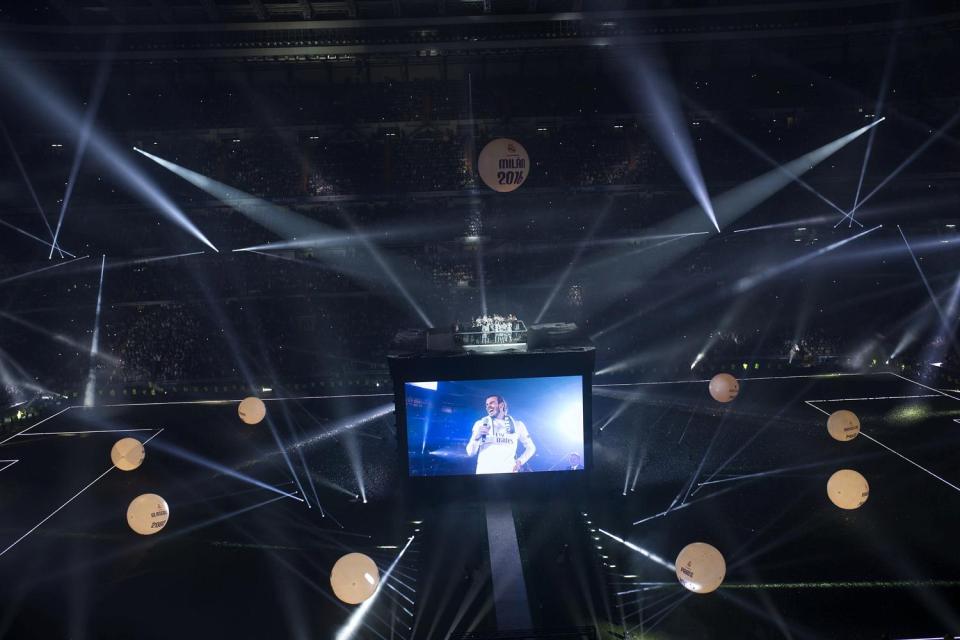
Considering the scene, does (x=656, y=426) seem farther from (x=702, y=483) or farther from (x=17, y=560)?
(x=17, y=560)

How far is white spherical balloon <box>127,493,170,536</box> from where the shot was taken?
6.79m

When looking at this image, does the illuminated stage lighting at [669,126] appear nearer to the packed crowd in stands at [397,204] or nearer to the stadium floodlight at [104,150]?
the packed crowd in stands at [397,204]

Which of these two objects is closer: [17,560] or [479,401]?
[17,560]

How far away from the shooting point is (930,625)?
516 centimetres

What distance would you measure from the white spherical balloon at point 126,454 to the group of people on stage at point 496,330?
5.07 meters

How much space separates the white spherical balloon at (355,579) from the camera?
5.31 m

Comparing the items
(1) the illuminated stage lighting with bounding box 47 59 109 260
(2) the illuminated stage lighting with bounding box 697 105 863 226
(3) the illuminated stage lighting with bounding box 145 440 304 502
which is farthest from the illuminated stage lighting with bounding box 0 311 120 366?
(2) the illuminated stage lighting with bounding box 697 105 863 226

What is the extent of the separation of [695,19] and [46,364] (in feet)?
55.8

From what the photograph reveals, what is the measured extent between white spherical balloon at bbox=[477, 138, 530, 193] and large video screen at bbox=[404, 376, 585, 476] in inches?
272

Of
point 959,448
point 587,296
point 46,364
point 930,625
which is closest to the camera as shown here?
point 930,625

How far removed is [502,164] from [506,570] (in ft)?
30.5

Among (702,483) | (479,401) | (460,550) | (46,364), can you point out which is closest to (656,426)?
(702,483)

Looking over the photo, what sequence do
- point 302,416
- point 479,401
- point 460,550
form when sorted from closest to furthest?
point 460,550, point 479,401, point 302,416

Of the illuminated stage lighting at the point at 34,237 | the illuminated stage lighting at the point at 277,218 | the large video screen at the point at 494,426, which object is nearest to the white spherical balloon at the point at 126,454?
the large video screen at the point at 494,426
